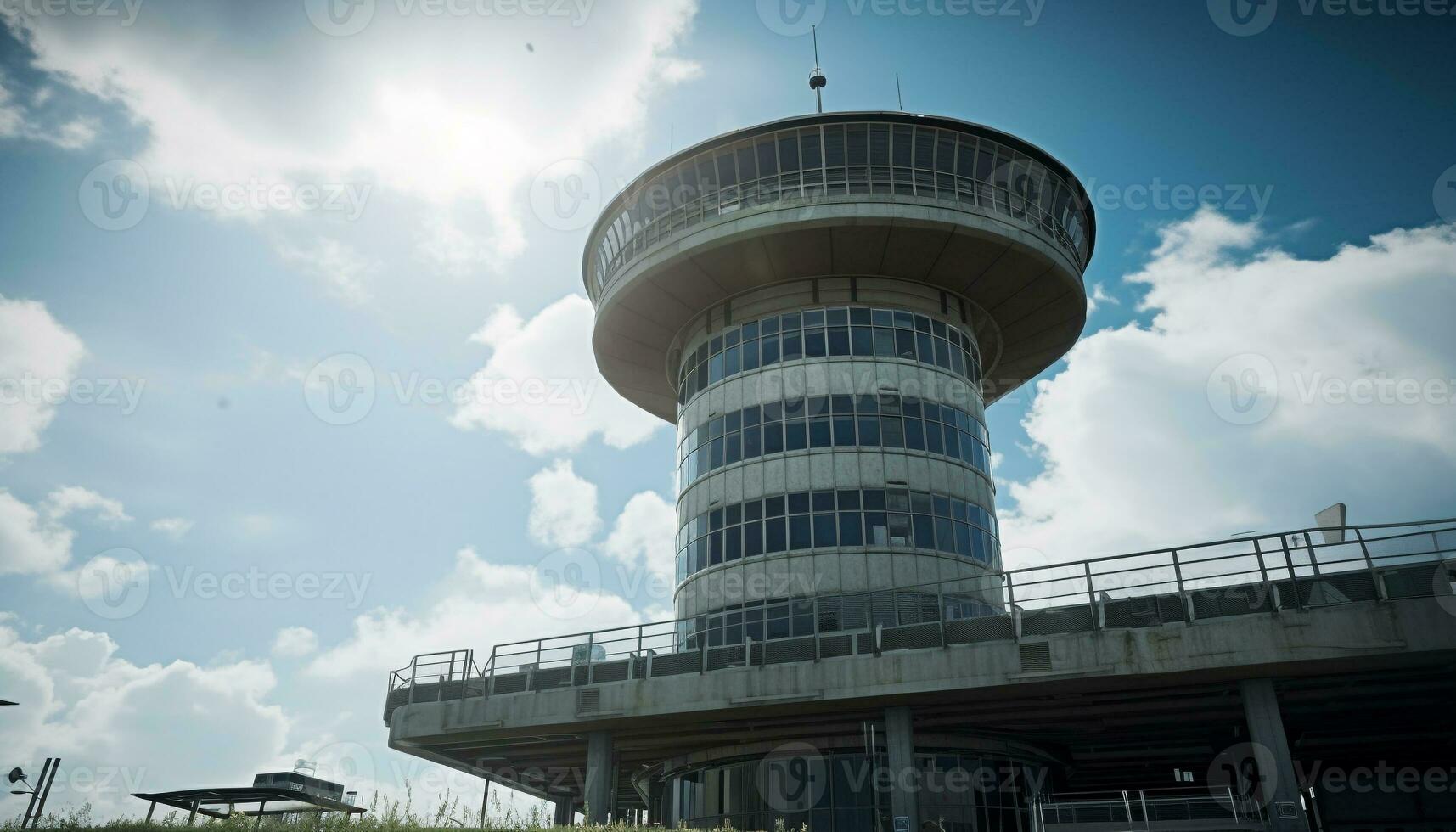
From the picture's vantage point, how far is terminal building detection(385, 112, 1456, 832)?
67.6ft

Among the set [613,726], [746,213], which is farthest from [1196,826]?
[746,213]

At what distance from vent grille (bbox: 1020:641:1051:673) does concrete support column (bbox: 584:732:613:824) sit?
12.0m

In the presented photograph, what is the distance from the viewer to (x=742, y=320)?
35.9 metres

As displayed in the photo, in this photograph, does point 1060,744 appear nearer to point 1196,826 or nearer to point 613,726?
point 1196,826

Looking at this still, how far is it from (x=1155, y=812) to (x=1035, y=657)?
12.4 feet

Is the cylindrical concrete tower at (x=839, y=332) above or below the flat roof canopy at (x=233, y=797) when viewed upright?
above

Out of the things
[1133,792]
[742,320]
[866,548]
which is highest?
[742,320]

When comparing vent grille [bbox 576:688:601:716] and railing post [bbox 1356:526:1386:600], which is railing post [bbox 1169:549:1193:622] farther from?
vent grille [bbox 576:688:601:716]

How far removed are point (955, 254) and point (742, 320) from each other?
26.4ft

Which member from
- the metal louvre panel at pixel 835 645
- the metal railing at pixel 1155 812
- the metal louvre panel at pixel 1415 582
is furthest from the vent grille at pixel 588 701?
the metal louvre panel at pixel 1415 582

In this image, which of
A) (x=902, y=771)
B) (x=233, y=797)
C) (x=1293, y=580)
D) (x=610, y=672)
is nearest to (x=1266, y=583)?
(x=1293, y=580)

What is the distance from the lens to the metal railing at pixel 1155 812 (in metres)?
19.0

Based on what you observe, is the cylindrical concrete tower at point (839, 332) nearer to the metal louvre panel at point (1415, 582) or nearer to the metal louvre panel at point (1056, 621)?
the metal louvre panel at point (1056, 621)

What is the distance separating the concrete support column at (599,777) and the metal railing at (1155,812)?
11827 millimetres
